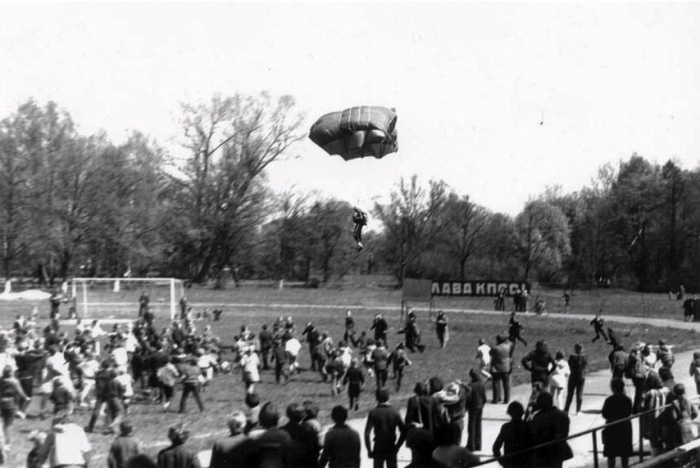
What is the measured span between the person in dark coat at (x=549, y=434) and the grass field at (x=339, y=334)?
270 inches

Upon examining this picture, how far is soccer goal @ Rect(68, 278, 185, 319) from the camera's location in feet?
118

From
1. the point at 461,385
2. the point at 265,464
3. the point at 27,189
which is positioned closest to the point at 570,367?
the point at 461,385

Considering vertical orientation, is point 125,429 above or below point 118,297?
below

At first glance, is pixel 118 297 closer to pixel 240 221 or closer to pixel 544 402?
Answer: pixel 240 221

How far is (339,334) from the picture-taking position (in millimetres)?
32750

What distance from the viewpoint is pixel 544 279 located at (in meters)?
67.4

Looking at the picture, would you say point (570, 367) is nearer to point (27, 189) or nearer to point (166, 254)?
point (166, 254)

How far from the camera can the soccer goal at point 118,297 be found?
1417 inches

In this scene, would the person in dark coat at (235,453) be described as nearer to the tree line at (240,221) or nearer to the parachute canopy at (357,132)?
the parachute canopy at (357,132)

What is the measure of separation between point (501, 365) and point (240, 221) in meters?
35.0

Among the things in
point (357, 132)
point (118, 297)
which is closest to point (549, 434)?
point (357, 132)

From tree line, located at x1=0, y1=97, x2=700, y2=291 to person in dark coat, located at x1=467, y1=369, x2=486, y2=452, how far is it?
36.4 m

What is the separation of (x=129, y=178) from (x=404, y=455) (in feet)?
137

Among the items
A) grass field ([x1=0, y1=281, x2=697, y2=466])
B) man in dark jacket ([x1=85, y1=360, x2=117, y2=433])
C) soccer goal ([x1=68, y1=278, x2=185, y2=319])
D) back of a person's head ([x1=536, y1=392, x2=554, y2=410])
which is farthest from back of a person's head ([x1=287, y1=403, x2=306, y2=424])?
soccer goal ([x1=68, y1=278, x2=185, y2=319])
